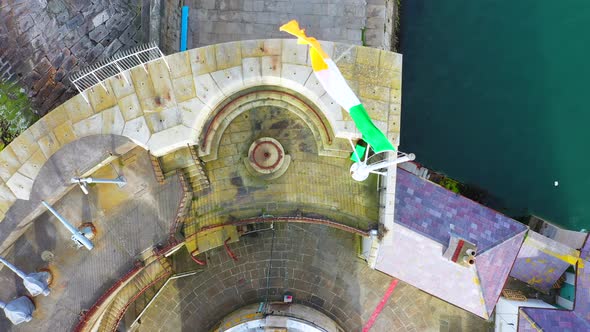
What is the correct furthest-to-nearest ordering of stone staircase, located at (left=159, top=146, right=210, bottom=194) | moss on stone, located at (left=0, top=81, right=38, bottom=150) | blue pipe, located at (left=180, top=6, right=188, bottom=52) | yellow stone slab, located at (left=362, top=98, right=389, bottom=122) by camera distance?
blue pipe, located at (left=180, top=6, right=188, bottom=52)
moss on stone, located at (left=0, top=81, right=38, bottom=150)
stone staircase, located at (left=159, top=146, right=210, bottom=194)
yellow stone slab, located at (left=362, top=98, right=389, bottom=122)

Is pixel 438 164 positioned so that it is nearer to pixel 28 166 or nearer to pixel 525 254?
pixel 525 254

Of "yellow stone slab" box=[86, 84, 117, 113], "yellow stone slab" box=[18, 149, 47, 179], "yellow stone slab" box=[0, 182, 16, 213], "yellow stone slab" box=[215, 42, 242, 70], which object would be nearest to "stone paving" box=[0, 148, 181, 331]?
"yellow stone slab" box=[0, 182, 16, 213]

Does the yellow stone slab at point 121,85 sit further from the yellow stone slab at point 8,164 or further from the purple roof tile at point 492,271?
the purple roof tile at point 492,271

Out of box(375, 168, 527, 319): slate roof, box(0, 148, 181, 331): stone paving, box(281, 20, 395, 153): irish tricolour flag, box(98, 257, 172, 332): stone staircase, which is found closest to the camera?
box(281, 20, 395, 153): irish tricolour flag

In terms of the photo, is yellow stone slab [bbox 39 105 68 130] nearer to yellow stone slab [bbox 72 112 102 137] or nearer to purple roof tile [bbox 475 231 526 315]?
yellow stone slab [bbox 72 112 102 137]

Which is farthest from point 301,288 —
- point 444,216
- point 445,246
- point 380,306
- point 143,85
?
point 143,85

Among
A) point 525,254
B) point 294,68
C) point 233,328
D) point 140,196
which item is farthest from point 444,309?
point 140,196

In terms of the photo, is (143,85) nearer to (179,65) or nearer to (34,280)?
(179,65)

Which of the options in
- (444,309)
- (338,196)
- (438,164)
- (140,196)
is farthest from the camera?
(438,164)
